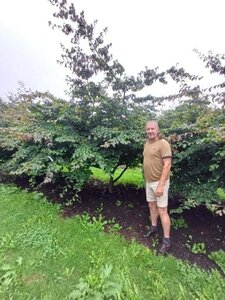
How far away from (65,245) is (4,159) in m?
3.36

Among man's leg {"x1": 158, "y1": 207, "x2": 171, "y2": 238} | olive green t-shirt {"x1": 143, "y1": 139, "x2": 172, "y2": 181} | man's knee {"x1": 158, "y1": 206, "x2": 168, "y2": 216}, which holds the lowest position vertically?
man's leg {"x1": 158, "y1": 207, "x2": 171, "y2": 238}

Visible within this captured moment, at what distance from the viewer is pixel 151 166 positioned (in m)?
3.20

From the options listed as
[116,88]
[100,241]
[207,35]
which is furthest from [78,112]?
[207,35]

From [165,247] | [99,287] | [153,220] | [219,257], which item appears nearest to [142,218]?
[153,220]

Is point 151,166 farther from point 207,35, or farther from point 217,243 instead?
point 207,35

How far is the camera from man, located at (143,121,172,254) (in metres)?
3.07

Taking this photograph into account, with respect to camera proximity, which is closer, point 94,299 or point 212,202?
point 94,299

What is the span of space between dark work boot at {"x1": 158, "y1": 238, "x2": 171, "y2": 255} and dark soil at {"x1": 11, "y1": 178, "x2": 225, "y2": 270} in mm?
63

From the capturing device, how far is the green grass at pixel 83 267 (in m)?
2.25

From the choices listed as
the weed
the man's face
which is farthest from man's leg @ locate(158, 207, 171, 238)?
the weed

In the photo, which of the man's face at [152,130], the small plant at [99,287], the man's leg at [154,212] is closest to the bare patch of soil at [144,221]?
the man's leg at [154,212]

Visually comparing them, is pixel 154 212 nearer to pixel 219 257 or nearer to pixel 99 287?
pixel 219 257

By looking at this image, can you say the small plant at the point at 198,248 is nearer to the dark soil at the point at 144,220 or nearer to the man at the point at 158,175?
the dark soil at the point at 144,220

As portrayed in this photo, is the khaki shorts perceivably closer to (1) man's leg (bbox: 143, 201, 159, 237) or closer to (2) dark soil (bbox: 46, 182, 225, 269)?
(1) man's leg (bbox: 143, 201, 159, 237)
